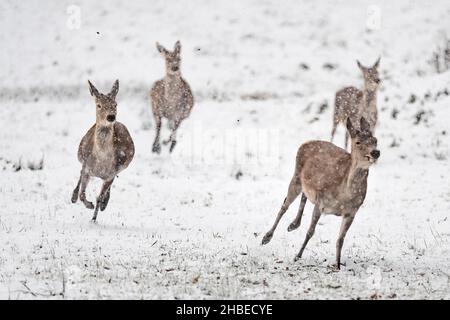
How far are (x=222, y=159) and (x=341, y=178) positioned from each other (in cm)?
838

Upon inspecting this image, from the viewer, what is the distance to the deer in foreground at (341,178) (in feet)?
24.4

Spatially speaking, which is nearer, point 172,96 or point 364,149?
point 364,149

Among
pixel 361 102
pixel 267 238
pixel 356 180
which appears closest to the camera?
pixel 356 180

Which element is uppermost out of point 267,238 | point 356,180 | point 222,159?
point 222,159

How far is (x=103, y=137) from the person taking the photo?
994 cm

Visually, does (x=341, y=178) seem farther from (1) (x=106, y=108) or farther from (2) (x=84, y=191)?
(2) (x=84, y=191)

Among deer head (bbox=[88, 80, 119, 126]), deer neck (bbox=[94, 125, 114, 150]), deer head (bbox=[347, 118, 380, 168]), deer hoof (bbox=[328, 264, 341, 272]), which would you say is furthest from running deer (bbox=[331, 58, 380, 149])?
deer hoof (bbox=[328, 264, 341, 272])

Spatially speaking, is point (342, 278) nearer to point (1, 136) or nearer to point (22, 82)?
point (1, 136)

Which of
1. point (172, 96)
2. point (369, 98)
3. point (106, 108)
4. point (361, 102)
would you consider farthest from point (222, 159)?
point (106, 108)

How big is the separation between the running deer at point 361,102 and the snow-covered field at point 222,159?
983 millimetres

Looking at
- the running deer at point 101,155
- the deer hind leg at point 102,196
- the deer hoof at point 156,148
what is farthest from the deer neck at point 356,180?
the deer hoof at point 156,148

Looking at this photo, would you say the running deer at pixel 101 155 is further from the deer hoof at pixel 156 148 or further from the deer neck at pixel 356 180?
the deer hoof at pixel 156 148

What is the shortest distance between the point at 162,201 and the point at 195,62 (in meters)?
19.2

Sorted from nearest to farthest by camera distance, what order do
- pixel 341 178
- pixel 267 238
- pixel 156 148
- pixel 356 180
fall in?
pixel 356 180
pixel 341 178
pixel 267 238
pixel 156 148
